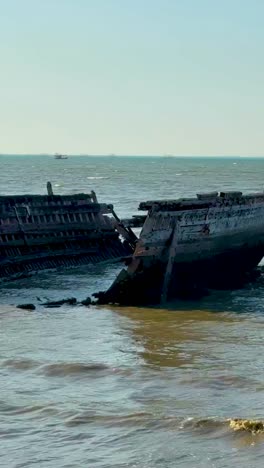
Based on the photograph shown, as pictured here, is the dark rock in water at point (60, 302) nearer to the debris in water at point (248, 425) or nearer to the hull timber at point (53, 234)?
the hull timber at point (53, 234)

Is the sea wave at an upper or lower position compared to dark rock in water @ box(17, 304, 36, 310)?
upper

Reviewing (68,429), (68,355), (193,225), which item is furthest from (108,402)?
(193,225)

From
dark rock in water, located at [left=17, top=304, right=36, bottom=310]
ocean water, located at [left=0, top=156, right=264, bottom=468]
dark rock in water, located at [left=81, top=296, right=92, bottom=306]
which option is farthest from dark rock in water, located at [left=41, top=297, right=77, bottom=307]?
dark rock in water, located at [left=17, top=304, right=36, bottom=310]

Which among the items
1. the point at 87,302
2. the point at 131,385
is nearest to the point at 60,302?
the point at 87,302

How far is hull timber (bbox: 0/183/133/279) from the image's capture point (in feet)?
73.9

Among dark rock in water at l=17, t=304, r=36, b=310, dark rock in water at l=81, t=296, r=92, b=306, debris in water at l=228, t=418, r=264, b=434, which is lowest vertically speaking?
dark rock in water at l=17, t=304, r=36, b=310

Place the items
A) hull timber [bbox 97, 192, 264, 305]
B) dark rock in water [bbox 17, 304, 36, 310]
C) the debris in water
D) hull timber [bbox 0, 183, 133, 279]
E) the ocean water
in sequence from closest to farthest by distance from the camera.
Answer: the ocean water < the debris in water < dark rock in water [bbox 17, 304, 36, 310] < hull timber [bbox 97, 192, 264, 305] < hull timber [bbox 0, 183, 133, 279]

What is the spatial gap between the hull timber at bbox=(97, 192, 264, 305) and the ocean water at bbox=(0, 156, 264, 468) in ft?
2.17

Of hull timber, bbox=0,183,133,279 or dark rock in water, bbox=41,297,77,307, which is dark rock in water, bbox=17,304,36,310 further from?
hull timber, bbox=0,183,133,279

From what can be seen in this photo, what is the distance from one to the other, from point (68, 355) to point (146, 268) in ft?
17.0

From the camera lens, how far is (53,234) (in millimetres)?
23781

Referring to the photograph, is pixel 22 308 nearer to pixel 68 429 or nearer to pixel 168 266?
pixel 168 266

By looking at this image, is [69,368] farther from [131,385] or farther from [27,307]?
[27,307]

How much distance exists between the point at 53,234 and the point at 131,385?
13042mm
